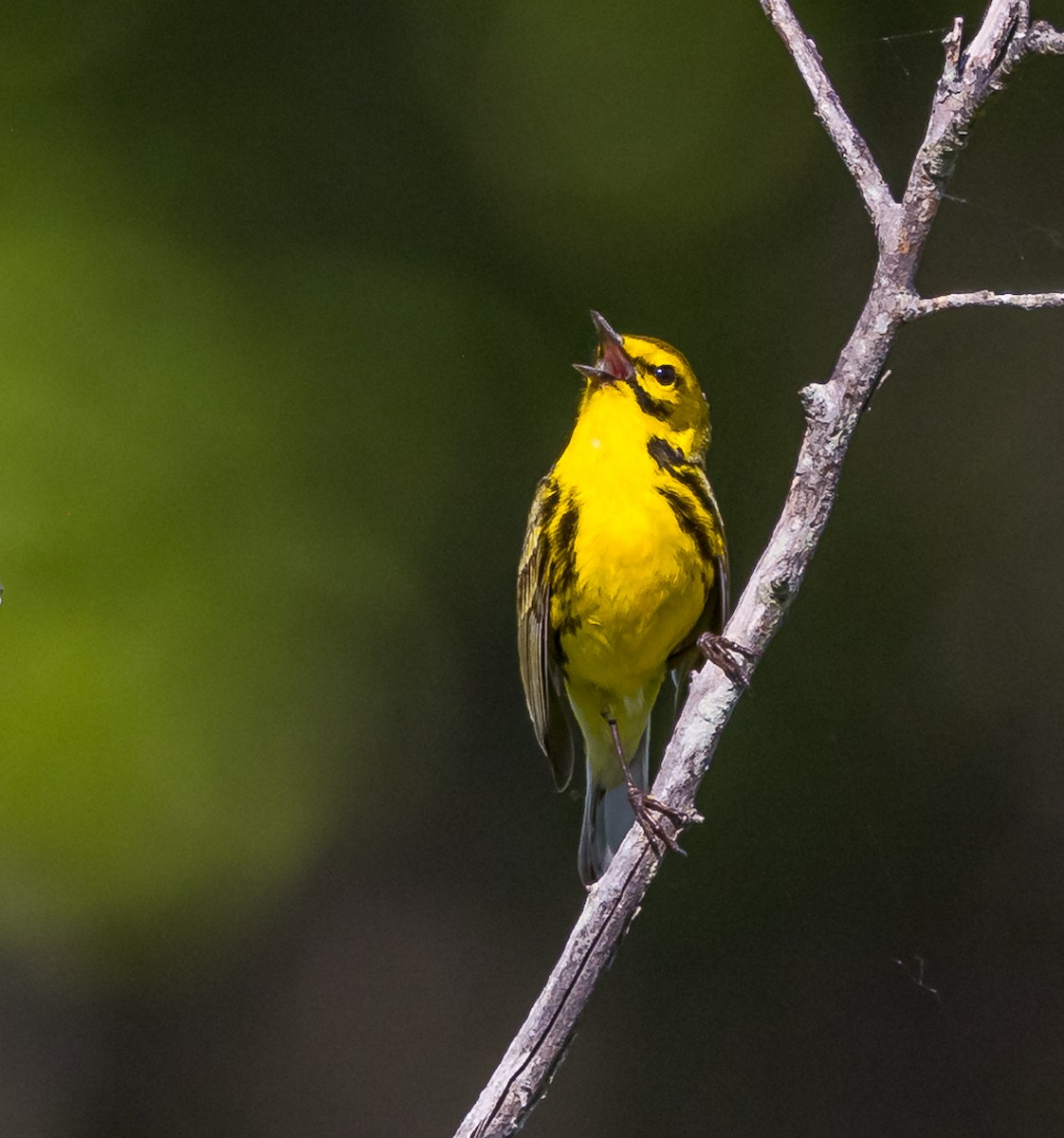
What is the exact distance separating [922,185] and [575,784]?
8.82 feet

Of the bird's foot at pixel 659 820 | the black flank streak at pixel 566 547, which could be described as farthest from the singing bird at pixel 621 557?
the bird's foot at pixel 659 820

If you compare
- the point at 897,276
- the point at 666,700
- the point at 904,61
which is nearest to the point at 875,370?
the point at 897,276

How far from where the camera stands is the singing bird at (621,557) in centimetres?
341

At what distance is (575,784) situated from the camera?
4840 mm

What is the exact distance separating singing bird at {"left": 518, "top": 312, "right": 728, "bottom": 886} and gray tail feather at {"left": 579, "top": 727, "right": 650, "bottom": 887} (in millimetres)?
69

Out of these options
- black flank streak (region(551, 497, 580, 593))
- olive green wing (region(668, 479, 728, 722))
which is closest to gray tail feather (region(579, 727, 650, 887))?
olive green wing (region(668, 479, 728, 722))

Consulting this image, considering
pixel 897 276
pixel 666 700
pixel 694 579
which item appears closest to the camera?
pixel 897 276

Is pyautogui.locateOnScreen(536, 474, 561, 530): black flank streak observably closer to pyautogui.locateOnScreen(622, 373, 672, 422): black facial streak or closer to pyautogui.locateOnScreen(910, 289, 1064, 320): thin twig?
pyautogui.locateOnScreen(622, 373, 672, 422): black facial streak

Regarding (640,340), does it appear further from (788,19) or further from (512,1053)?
(512,1053)

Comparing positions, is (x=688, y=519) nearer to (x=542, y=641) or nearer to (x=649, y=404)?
(x=649, y=404)

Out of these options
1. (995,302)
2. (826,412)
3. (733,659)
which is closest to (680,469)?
(733,659)

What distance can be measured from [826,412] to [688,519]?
0.92 m

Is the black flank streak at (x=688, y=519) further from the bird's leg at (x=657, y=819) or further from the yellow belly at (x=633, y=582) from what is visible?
the bird's leg at (x=657, y=819)

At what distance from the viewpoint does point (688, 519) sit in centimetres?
344
